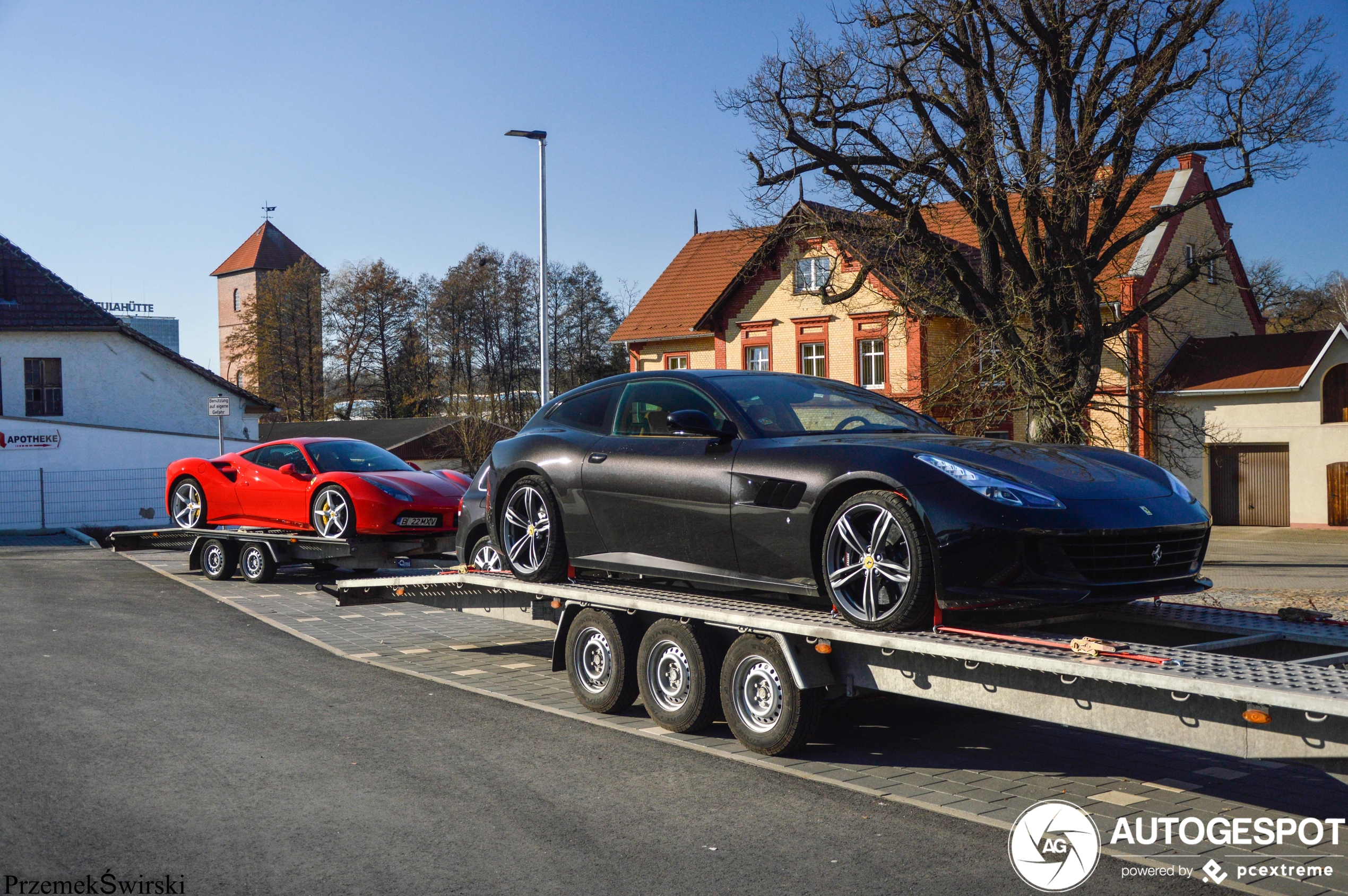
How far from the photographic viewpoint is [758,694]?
6.55 m

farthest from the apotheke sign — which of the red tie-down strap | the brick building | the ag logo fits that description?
the ag logo

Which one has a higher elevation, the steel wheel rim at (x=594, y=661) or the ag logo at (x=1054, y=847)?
the steel wheel rim at (x=594, y=661)

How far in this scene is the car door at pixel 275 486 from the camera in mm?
14922

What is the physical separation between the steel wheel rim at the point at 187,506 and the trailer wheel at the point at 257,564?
1035 mm

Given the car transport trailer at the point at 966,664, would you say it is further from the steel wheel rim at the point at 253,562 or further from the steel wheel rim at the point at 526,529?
the steel wheel rim at the point at 253,562

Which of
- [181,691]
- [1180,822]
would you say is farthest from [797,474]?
[181,691]

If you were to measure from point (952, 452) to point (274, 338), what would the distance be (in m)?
68.9

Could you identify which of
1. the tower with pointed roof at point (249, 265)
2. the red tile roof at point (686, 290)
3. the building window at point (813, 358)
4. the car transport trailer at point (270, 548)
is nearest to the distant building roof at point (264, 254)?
the tower with pointed roof at point (249, 265)

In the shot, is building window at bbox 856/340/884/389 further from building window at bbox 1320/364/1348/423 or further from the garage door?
building window at bbox 1320/364/1348/423

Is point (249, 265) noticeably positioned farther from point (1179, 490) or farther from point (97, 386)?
point (1179, 490)

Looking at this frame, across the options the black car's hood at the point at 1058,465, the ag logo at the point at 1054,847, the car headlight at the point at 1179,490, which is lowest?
the ag logo at the point at 1054,847

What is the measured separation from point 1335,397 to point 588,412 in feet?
100

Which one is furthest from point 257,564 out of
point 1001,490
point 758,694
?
point 1001,490

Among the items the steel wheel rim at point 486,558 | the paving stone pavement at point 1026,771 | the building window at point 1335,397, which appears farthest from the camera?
the building window at point 1335,397
